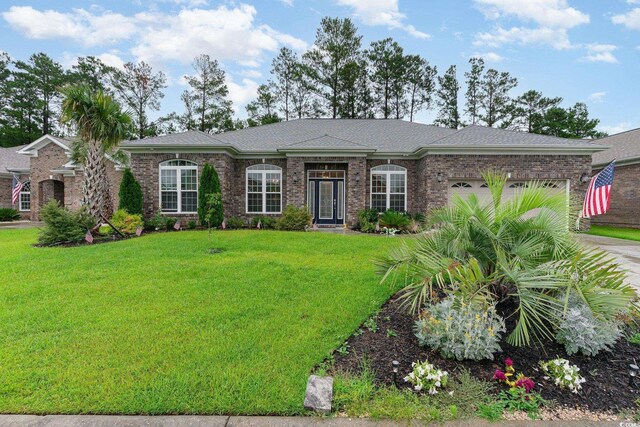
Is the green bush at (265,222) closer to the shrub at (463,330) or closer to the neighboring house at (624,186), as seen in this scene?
the shrub at (463,330)

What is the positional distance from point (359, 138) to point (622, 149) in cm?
1445

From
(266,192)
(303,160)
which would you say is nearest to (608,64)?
(303,160)

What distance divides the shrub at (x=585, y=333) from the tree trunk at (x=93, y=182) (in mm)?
13188

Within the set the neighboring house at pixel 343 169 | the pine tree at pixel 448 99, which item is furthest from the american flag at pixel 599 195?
the pine tree at pixel 448 99

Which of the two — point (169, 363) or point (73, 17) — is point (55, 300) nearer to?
point (169, 363)

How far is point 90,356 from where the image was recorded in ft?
9.73

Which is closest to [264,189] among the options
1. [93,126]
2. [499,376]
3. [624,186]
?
[93,126]

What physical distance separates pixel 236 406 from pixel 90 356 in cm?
177

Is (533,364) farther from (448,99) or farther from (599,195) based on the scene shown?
(448,99)

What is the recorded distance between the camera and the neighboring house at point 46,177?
56.9ft

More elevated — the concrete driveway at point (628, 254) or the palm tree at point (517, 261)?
the palm tree at point (517, 261)

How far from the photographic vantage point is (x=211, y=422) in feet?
7.14

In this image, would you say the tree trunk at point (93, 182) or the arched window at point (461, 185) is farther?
the arched window at point (461, 185)

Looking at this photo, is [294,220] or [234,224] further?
[234,224]
